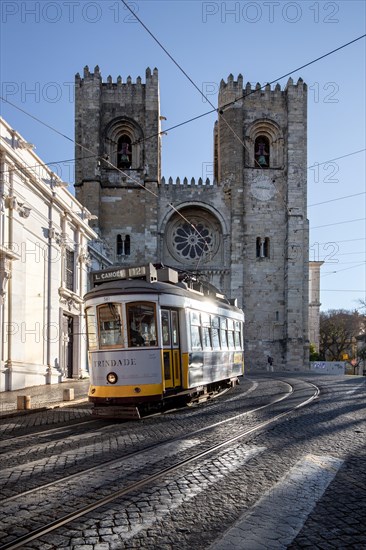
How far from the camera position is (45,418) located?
11773 mm

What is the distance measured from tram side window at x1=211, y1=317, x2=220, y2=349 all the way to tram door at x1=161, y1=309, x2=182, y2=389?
8.16 feet

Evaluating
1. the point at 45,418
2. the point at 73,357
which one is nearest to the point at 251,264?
the point at 73,357

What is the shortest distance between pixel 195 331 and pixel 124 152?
112 feet

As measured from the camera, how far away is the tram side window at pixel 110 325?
11.4 m

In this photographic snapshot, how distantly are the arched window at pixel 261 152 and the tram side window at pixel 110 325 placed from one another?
1392 inches

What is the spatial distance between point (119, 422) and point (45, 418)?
1.80 meters

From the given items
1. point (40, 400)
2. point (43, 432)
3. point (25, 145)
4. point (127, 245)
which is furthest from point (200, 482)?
point (127, 245)

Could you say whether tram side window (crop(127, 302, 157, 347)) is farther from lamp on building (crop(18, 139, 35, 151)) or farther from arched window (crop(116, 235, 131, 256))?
arched window (crop(116, 235, 131, 256))

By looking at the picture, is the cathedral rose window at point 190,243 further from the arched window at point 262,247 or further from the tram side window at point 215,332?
the tram side window at point 215,332

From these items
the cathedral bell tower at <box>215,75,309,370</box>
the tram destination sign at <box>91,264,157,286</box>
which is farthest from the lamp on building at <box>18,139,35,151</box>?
the cathedral bell tower at <box>215,75,309,370</box>

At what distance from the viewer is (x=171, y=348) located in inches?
464

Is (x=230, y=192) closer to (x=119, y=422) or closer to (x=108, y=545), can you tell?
(x=119, y=422)

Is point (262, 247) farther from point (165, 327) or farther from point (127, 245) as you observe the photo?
point (165, 327)

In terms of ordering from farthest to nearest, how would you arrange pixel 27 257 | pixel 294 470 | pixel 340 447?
pixel 27 257
pixel 340 447
pixel 294 470
